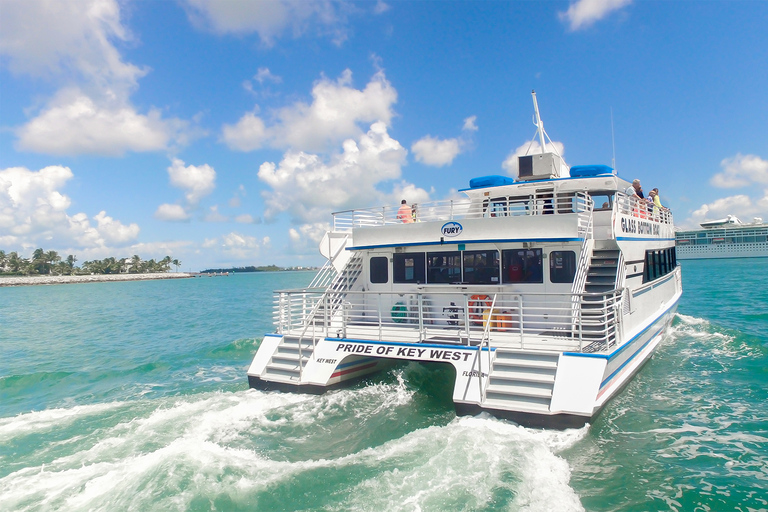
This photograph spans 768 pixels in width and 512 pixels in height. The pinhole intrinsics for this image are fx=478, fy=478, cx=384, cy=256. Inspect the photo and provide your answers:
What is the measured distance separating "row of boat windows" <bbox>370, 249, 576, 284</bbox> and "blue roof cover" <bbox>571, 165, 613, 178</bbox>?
3612 millimetres

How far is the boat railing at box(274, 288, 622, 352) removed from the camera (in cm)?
909

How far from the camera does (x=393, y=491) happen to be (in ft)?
20.3

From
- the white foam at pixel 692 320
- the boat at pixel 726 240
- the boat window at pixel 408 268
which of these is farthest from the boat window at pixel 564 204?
the boat at pixel 726 240

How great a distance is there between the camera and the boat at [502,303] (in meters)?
8.25

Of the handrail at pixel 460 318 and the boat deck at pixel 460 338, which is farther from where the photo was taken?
the handrail at pixel 460 318

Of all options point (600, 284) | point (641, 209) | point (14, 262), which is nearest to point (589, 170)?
point (641, 209)

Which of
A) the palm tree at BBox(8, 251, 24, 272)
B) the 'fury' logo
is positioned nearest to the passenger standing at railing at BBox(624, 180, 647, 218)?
the 'fury' logo

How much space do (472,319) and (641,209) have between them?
8.38 m

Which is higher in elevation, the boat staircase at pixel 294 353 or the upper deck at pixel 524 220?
the upper deck at pixel 524 220

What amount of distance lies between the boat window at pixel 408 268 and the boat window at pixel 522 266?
6.75 feet

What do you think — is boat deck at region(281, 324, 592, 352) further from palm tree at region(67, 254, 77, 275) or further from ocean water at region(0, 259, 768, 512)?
palm tree at region(67, 254, 77, 275)

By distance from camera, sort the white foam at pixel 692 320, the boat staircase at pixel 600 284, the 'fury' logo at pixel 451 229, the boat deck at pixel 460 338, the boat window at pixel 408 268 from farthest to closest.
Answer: the white foam at pixel 692 320 < the boat window at pixel 408 268 < the 'fury' logo at pixel 451 229 < the boat staircase at pixel 600 284 < the boat deck at pixel 460 338

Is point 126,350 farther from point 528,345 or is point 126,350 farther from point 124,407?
point 528,345

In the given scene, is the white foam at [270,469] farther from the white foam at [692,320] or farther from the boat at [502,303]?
the white foam at [692,320]
